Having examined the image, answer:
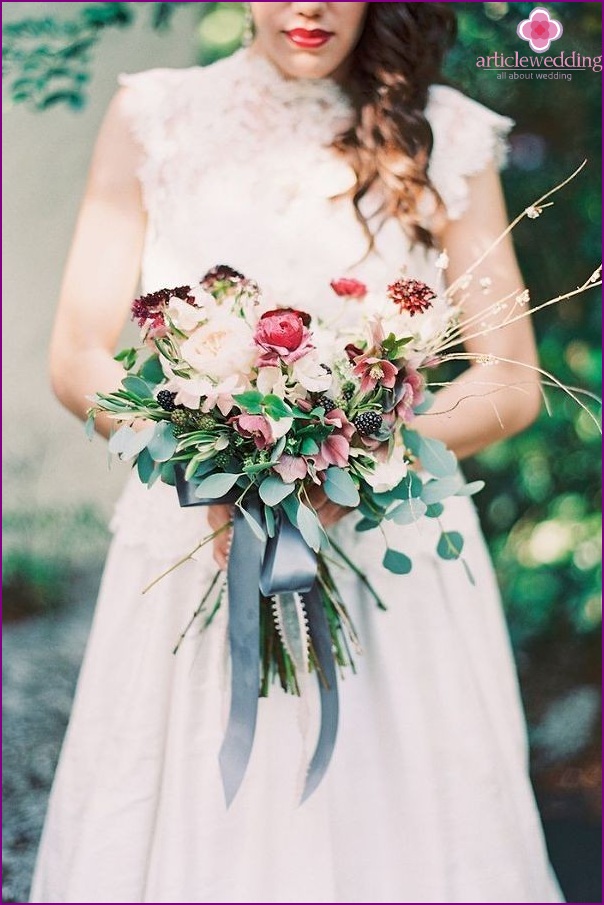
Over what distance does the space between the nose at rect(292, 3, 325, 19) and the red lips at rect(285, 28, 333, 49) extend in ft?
0.08

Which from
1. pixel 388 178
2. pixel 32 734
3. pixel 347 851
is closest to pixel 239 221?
pixel 388 178

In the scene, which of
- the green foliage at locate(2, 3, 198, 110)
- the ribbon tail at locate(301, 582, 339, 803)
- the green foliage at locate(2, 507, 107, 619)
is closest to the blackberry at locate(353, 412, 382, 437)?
the ribbon tail at locate(301, 582, 339, 803)

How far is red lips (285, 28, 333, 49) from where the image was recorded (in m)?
1.57

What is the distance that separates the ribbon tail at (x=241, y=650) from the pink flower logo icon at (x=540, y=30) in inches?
50.2

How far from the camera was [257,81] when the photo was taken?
5.54ft

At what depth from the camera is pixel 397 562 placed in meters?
1.44

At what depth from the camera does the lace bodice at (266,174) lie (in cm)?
160

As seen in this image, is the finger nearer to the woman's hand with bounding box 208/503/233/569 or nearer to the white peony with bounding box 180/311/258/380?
the woman's hand with bounding box 208/503/233/569

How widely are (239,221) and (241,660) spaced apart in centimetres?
76

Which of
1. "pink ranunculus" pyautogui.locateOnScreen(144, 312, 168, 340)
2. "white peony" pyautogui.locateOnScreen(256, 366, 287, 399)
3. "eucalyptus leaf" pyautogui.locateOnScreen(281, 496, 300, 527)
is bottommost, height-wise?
"eucalyptus leaf" pyautogui.locateOnScreen(281, 496, 300, 527)

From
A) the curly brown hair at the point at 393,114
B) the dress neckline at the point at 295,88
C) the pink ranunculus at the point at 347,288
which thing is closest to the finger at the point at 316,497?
the pink ranunculus at the point at 347,288

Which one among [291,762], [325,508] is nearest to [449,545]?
[325,508]

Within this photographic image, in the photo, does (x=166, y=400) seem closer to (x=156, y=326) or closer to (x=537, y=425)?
(x=156, y=326)

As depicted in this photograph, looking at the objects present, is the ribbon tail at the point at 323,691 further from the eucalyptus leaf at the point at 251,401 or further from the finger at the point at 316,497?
the eucalyptus leaf at the point at 251,401
